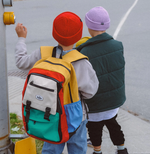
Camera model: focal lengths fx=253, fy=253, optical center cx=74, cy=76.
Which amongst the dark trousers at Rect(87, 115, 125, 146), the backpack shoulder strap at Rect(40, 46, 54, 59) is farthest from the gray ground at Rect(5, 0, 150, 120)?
the backpack shoulder strap at Rect(40, 46, 54, 59)

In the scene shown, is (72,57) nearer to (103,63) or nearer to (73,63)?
(73,63)

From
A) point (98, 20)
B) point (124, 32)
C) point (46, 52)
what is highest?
point (98, 20)

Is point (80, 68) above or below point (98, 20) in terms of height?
below

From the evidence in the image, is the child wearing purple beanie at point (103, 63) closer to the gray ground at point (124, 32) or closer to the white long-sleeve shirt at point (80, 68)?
the white long-sleeve shirt at point (80, 68)

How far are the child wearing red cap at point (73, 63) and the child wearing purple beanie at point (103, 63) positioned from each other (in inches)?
15.7

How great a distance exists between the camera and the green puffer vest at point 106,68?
258 cm

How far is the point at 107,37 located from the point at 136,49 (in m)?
5.36

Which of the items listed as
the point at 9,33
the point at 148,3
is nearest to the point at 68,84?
the point at 9,33

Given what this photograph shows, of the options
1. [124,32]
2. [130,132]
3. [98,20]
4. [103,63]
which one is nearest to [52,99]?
[103,63]

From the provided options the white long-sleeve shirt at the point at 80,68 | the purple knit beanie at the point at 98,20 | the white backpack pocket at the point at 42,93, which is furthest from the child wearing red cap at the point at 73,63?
the purple knit beanie at the point at 98,20

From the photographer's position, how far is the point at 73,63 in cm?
211

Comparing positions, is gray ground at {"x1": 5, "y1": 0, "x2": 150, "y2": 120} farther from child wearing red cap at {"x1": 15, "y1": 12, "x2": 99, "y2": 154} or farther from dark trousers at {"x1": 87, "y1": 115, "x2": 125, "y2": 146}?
child wearing red cap at {"x1": 15, "y1": 12, "x2": 99, "y2": 154}

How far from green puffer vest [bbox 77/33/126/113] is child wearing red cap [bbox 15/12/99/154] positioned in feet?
1.29

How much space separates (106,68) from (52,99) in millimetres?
931
